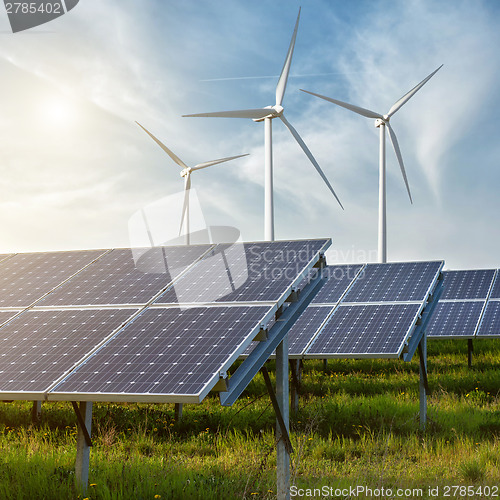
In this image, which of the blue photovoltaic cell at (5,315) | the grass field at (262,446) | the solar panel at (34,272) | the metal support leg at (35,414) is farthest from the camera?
the metal support leg at (35,414)

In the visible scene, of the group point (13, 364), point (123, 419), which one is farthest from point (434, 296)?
point (13, 364)

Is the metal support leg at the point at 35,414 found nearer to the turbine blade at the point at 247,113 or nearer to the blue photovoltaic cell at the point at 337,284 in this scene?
the blue photovoltaic cell at the point at 337,284

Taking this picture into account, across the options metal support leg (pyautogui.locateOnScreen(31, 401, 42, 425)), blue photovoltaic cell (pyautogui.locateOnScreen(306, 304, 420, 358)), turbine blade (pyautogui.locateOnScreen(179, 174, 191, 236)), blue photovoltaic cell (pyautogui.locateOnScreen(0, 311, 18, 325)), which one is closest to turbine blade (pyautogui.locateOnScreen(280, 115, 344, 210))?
turbine blade (pyautogui.locateOnScreen(179, 174, 191, 236))

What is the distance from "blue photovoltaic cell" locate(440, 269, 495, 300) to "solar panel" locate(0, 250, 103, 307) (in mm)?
19523

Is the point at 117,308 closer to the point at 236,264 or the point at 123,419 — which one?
the point at 236,264

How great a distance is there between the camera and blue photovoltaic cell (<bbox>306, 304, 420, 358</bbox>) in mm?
14571

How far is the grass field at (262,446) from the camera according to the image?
9.83m

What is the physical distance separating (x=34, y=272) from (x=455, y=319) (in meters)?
18.8

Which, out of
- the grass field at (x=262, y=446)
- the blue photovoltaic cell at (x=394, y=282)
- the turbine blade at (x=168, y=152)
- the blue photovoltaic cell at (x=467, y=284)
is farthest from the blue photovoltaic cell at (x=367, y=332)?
the turbine blade at (x=168, y=152)

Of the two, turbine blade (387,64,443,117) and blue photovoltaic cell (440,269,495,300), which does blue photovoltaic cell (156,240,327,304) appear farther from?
Answer: turbine blade (387,64,443,117)

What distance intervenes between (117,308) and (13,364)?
1844 millimetres

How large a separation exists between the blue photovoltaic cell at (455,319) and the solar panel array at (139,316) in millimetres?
14889

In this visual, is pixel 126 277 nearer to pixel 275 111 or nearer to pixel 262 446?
pixel 262 446

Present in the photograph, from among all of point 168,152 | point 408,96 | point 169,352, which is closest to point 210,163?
point 168,152
